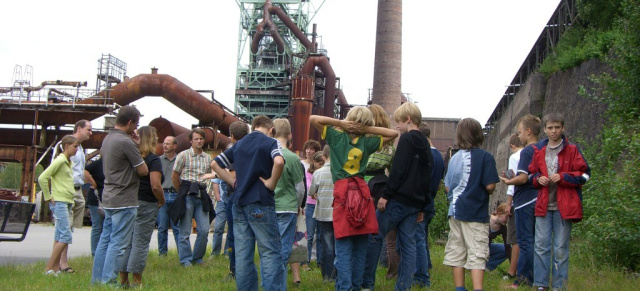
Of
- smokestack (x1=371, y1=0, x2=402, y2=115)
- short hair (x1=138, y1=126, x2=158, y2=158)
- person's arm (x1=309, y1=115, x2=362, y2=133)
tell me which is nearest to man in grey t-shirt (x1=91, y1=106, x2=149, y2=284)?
short hair (x1=138, y1=126, x2=158, y2=158)

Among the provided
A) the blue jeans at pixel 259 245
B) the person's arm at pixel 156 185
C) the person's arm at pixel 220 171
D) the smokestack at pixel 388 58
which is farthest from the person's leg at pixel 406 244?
the smokestack at pixel 388 58

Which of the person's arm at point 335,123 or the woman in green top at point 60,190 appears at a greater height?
the person's arm at point 335,123

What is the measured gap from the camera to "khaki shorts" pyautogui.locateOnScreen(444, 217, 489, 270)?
16.6ft

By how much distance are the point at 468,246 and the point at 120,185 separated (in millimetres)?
3094

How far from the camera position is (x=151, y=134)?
599 cm

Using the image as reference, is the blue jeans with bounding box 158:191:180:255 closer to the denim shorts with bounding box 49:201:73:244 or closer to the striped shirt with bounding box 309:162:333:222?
the denim shorts with bounding box 49:201:73:244

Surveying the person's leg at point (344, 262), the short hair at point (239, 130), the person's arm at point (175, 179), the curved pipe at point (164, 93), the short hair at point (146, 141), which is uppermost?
the curved pipe at point (164, 93)

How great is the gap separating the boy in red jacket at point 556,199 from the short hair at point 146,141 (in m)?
3.57

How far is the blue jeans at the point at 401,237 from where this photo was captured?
543 cm

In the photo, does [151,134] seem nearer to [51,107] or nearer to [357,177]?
[357,177]

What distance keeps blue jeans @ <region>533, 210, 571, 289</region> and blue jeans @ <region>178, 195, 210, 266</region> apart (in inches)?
167

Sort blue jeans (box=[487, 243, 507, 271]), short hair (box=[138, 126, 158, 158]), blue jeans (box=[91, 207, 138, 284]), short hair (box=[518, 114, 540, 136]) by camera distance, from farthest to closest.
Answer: blue jeans (box=[487, 243, 507, 271]), short hair (box=[518, 114, 540, 136]), short hair (box=[138, 126, 158, 158]), blue jeans (box=[91, 207, 138, 284])

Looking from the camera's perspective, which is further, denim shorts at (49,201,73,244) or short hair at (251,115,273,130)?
denim shorts at (49,201,73,244)

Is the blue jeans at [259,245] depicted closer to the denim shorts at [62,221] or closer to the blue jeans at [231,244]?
the blue jeans at [231,244]
